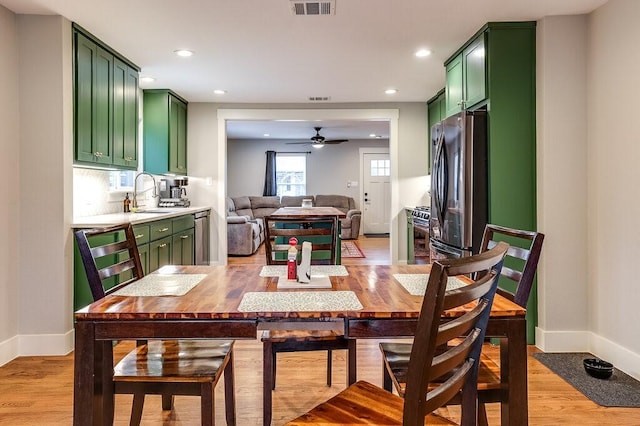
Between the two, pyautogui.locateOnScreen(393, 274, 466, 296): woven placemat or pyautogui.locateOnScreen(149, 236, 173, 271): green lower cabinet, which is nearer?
pyautogui.locateOnScreen(393, 274, 466, 296): woven placemat

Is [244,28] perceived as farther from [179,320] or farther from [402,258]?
[402,258]

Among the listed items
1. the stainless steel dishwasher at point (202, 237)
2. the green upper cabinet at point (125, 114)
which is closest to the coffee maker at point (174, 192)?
the stainless steel dishwasher at point (202, 237)

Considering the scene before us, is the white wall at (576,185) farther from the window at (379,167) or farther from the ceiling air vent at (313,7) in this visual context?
the window at (379,167)

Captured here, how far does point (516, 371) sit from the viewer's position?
1.31 meters

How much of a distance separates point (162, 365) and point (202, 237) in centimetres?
402

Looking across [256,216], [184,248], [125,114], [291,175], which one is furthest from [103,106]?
[291,175]

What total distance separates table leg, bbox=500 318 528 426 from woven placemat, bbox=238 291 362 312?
0.47 meters

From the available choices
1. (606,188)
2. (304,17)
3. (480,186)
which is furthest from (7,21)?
(606,188)

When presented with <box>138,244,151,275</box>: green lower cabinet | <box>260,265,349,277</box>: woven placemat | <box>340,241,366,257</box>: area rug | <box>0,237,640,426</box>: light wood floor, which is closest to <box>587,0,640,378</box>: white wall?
<box>0,237,640,426</box>: light wood floor

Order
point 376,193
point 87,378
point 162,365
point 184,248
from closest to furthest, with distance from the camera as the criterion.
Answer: point 87,378, point 162,365, point 184,248, point 376,193

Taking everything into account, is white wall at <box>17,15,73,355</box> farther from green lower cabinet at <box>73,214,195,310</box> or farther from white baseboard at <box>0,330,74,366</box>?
green lower cabinet at <box>73,214,195,310</box>

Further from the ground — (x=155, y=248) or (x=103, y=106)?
(x=103, y=106)

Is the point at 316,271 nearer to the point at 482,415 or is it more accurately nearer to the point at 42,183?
the point at 482,415

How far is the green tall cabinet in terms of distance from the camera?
10.2 ft
